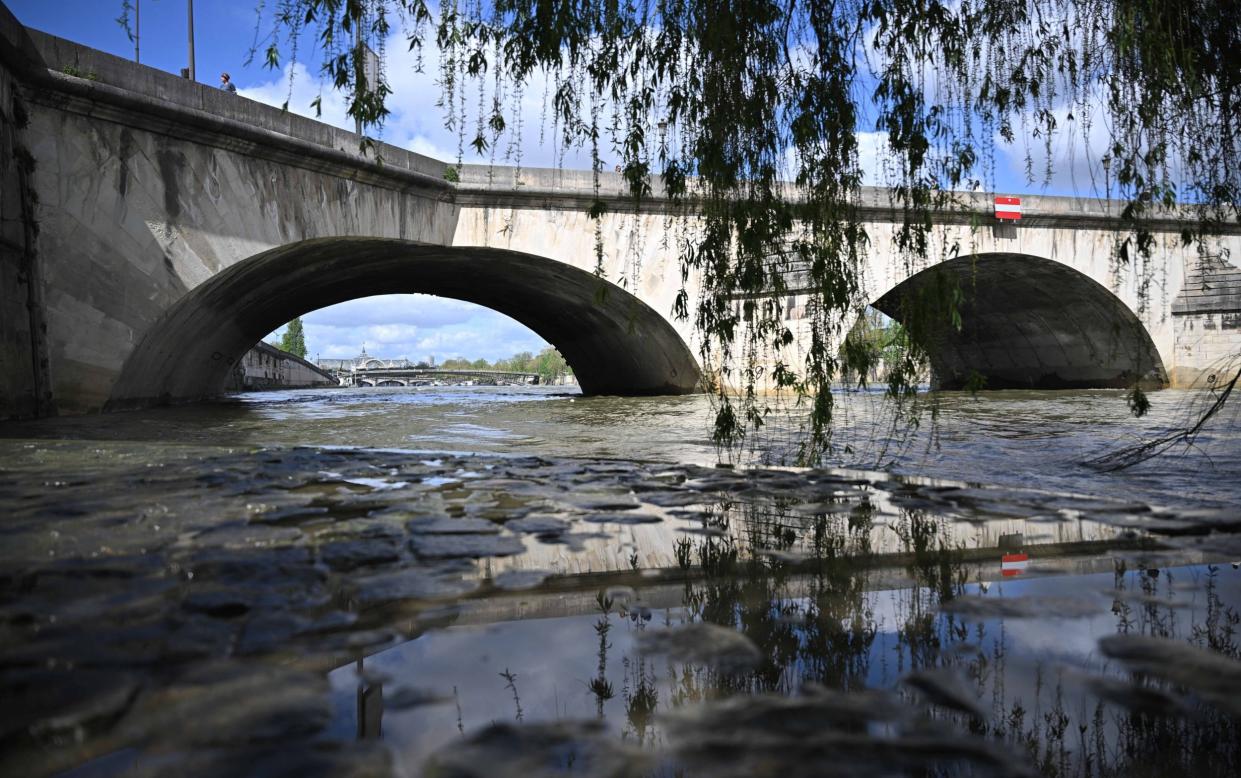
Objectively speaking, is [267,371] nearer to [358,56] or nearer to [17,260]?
[17,260]

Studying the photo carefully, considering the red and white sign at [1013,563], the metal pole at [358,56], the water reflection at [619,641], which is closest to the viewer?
the water reflection at [619,641]

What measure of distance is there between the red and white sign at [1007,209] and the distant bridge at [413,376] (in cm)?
5715

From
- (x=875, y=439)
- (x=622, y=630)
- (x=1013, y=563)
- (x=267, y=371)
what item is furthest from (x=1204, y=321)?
(x=267, y=371)

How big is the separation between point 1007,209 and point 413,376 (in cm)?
6522

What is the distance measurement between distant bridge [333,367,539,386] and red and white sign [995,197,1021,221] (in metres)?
57.2

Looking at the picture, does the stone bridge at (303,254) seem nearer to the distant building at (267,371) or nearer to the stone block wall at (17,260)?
the stone block wall at (17,260)

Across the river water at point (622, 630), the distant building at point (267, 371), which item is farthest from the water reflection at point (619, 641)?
the distant building at point (267, 371)

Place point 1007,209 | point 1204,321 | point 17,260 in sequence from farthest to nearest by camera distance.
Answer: point 1204,321 < point 1007,209 < point 17,260

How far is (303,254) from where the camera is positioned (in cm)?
1129

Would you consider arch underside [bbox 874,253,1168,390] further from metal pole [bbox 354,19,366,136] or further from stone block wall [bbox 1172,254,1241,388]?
metal pole [bbox 354,19,366,136]

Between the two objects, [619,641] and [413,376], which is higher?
[413,376]

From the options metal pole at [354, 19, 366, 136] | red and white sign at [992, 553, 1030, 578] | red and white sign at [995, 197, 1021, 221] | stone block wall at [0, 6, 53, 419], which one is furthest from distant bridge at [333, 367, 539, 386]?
red and white sign at [992, 553, 1030, 578]

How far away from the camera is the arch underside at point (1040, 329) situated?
17111 millimetres

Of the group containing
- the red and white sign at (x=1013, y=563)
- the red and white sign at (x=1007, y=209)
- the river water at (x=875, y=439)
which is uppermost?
the red and white sign at (x=1007, y=209)
